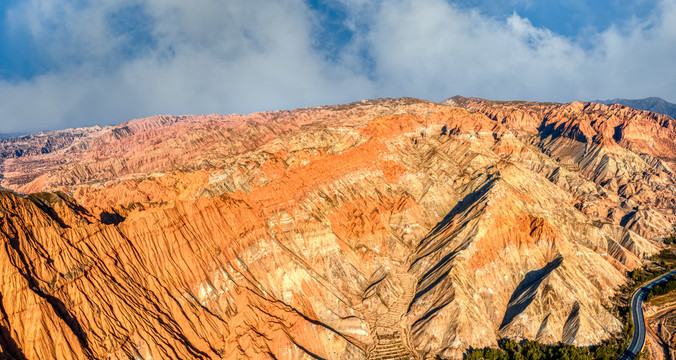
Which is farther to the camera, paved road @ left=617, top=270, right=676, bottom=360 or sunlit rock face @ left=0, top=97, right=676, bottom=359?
paved road @ left=617, top=270, right=676, bottom=360

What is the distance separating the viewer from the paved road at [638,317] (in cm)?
6990

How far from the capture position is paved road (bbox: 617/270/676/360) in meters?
69.9

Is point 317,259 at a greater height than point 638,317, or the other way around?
point 317,259

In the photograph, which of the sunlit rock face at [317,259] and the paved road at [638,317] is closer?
the sunlit rock face at [317,259]

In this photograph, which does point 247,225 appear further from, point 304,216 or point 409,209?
point 409,209

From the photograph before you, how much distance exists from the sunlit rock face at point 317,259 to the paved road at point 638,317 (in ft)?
12.6

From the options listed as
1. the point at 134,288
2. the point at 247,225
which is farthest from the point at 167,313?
the point at 247,225

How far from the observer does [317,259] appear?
90875 millimetres

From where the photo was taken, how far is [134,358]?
177ft

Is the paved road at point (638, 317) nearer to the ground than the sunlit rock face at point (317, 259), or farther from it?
nearer to the ground

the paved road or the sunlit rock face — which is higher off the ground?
the sunlit rock face

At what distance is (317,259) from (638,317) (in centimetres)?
7513

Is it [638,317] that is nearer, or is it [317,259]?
[638,317]

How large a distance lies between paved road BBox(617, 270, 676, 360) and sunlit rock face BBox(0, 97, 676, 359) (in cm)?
384
